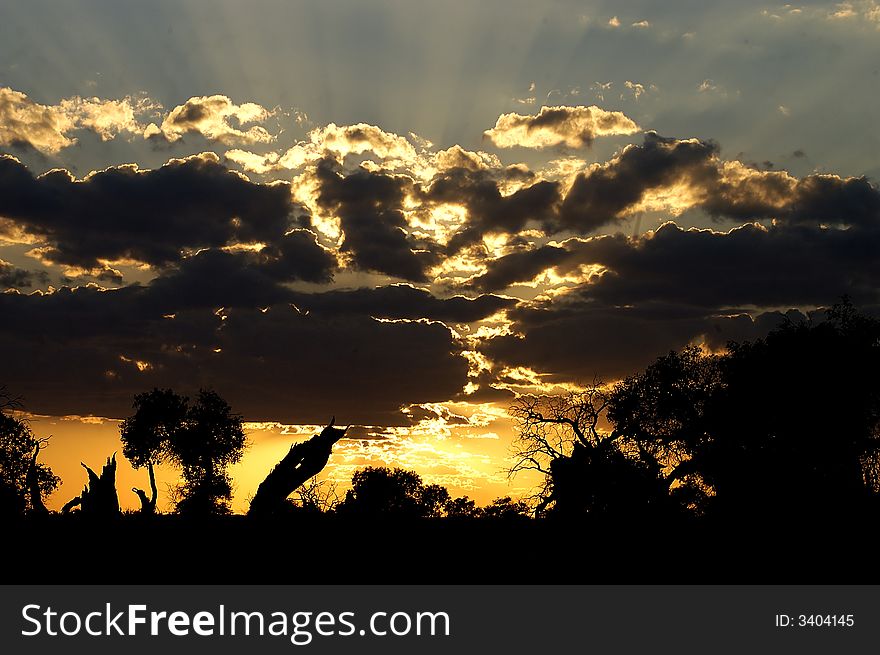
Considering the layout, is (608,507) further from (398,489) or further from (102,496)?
(398,489)

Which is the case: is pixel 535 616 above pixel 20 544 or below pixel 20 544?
below

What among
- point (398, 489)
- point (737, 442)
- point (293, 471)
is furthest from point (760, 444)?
point (398, 489)

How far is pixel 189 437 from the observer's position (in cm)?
7631

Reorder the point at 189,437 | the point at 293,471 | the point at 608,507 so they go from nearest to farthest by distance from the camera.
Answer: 1. the point at 293,471
2. the point at 608,507
3. the point at 189,437

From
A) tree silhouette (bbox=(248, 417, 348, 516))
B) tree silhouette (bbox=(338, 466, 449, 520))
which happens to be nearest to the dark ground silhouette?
tree silhouette (bbox=(248, 417, 348, 516))

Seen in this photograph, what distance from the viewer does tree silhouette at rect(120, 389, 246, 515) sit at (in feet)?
246

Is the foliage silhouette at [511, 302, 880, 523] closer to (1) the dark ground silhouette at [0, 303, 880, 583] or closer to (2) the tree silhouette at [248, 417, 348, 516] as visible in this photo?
(1) the dark ground silhouette at [0, 303, 880, 583]

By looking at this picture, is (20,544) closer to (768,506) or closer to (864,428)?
(768,506)

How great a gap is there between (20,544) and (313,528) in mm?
12491

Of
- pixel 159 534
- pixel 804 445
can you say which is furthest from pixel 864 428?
pixel 159 534

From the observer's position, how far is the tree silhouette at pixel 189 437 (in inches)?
2958

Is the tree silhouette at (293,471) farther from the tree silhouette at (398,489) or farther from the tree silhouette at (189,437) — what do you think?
the tree silhouette at (398,489)

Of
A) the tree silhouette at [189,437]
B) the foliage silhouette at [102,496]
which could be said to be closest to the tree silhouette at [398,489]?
the tree silhouette at [189,437]

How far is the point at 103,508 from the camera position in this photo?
39.8 meters
